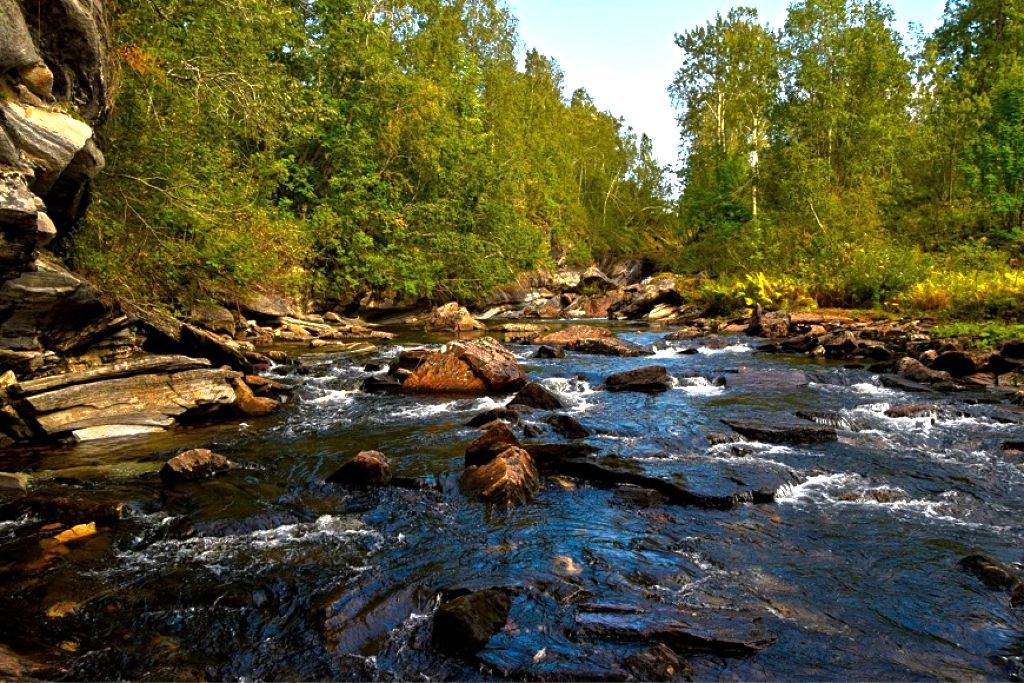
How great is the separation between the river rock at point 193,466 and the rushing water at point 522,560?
21 centimetres

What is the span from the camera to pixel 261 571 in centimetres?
568

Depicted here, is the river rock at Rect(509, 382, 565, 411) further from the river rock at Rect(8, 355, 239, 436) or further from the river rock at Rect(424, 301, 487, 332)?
the river rock at Rect(424, 301, 487, 332)

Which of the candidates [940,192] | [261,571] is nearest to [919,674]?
[261,571]

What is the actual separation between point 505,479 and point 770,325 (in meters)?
17.6

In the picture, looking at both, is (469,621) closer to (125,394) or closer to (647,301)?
(125,394)

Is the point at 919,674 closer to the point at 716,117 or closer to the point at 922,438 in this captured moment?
the point at 922,438

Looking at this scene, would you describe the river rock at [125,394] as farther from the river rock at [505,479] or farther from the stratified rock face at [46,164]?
the river rock at [505,479]

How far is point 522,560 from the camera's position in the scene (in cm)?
583

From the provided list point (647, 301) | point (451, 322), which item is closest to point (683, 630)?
point (451, 322)

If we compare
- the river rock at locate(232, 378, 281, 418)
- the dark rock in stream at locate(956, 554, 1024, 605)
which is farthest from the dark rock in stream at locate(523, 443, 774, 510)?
the river rock at locate(232, 378, 281, 418)

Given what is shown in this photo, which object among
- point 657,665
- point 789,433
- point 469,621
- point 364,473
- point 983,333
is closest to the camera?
point 657,665

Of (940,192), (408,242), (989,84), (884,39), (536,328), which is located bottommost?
(536,328)

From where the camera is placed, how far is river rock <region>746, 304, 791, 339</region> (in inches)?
863

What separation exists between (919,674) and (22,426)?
11471 millimetres
